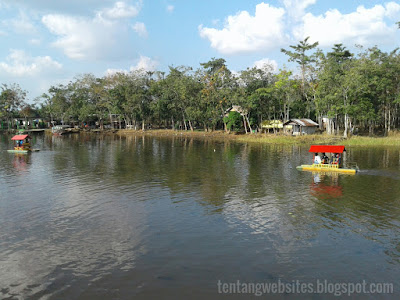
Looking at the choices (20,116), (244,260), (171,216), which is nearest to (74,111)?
(20,116)

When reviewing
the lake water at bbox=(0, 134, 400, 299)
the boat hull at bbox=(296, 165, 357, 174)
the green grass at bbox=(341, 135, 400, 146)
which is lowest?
the lake water at bbox=(0, 134, 400, 299)

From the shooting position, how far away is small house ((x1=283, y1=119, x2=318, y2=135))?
3012 inches

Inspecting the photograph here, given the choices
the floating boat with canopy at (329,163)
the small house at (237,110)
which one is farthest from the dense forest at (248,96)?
the floating boat with canopy at (329,163)

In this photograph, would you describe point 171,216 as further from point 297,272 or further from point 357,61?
point 357,61

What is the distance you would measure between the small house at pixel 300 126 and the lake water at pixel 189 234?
148 feet

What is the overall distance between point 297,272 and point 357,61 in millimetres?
62810

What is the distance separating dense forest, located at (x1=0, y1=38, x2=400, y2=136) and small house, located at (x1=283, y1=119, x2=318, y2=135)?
3.02 metres

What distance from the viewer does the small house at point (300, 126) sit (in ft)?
251

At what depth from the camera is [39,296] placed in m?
11.5

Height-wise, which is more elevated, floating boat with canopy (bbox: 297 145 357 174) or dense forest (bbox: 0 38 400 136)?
dense forest (bbox: 0 38 400 136)

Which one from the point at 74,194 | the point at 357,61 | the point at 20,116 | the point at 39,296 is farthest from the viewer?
the point at 20,116

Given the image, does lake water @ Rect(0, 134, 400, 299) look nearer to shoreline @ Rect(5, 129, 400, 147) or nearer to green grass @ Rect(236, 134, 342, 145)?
shoreline @ Rect(5, 129, 400, 147)

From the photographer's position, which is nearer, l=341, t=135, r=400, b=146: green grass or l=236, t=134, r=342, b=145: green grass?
l=341, t=135, r=400, b=146: green grass

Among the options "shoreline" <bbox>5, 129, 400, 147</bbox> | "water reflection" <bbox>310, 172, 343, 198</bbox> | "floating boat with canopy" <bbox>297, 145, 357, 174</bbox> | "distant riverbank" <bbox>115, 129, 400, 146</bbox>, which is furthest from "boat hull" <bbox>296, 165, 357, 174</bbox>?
"distant riverbank" <bbox>115, 129, 400, 146</bbox>
